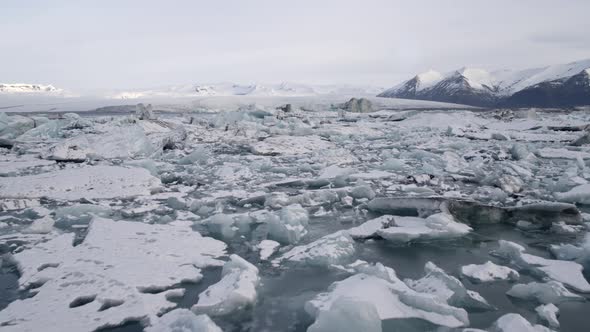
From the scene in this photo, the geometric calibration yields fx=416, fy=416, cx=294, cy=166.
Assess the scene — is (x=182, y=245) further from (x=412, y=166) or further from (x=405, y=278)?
(x=412, y=166)

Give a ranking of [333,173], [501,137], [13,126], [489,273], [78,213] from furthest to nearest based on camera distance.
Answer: [13,126], [501,137], [333,173], [78,213], [489,273]

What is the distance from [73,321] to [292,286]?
52.3 inches

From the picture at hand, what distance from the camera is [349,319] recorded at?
2172 mm

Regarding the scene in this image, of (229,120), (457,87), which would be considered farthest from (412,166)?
(457,87)

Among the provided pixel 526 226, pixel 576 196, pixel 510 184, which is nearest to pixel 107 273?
pixel 526 226

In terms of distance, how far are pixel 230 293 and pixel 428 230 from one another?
1988 millimetres

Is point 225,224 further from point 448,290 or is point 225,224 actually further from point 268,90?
point 268,90

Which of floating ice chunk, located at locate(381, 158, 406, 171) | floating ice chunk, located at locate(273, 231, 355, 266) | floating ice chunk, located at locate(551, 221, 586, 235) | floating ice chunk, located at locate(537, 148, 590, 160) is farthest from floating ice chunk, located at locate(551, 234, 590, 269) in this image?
floating ice chunk, located at locate(537, 148, 590, 160)

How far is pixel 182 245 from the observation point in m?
3.57

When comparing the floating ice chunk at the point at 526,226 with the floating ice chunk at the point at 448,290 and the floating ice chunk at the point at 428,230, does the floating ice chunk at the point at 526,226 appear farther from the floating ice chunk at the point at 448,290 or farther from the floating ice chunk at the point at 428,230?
the floating ice chunk at the point at 448,290

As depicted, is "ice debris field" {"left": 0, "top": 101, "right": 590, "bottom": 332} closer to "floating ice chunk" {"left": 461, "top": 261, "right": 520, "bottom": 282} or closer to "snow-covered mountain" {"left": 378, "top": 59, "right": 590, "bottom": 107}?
"floating ice chunk" {"left": 461, "top": 261, "right": 520, "bottom": 282}

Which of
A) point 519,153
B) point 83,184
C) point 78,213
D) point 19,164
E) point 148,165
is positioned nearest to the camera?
point 78,213

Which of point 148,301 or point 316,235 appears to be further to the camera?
point 316,235

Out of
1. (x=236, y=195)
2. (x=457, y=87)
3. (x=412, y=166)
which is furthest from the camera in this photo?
(x=457, y=87)
